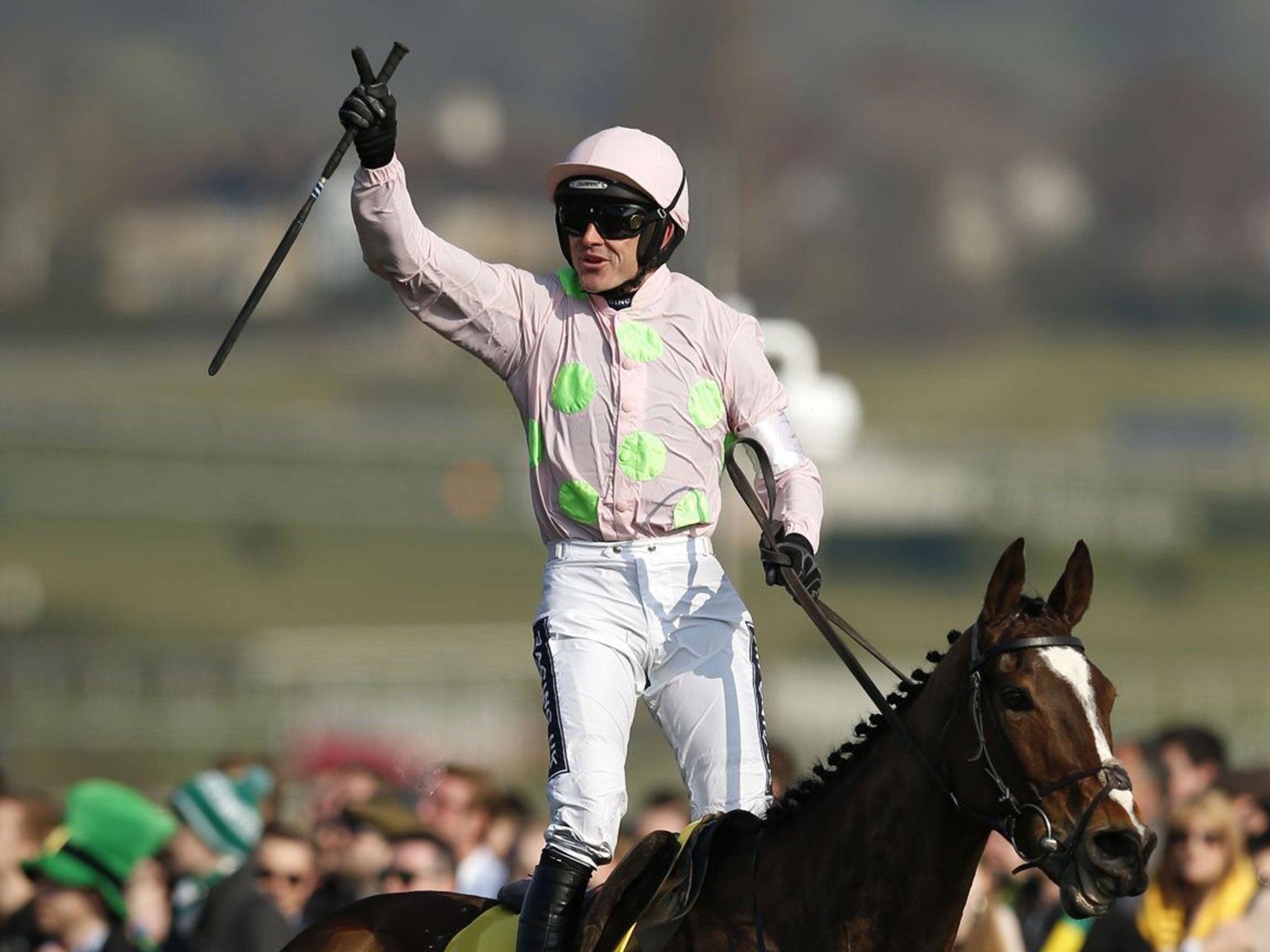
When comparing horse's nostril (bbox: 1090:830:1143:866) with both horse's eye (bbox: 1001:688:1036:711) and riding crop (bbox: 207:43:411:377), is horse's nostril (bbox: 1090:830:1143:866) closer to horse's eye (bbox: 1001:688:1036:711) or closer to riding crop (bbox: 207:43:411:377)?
horse's eye (bbox: 1001:688:1036:711)

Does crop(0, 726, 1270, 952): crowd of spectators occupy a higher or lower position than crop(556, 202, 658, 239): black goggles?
lower

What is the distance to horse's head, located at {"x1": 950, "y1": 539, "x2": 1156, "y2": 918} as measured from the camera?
185 inches

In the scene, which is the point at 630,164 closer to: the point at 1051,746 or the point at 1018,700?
the point at 1018,700

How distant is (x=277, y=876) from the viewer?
28.5 feet

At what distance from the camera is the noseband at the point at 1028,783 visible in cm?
473

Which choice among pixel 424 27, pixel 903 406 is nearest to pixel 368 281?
pixel 424 27

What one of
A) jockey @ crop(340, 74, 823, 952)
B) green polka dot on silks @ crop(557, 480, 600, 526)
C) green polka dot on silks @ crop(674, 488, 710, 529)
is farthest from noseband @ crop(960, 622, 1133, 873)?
green polka dot on silks @ crop(557, 480, 600, 526)

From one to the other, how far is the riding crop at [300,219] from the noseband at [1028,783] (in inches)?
69.6

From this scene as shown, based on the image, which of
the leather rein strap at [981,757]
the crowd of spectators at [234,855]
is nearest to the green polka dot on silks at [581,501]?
the leather rein strap at [981,757]

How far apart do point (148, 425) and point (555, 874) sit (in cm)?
5109

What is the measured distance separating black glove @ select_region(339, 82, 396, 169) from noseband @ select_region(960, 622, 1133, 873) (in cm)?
172

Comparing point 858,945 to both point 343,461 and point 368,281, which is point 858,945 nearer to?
point 368,281

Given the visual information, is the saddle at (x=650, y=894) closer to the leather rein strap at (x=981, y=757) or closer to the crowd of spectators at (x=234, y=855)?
the leather rein strap at (x=981, y=757)

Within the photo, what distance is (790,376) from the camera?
10469mm
